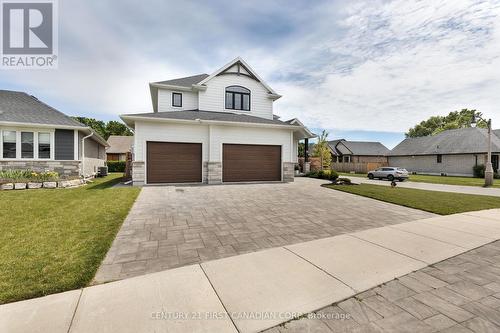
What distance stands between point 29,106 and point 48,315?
19.1 metres

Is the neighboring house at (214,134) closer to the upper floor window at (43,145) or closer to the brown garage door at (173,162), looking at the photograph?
the brown garage door at (173,162)

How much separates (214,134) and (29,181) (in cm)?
1025

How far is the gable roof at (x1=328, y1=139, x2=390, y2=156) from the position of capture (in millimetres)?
44906

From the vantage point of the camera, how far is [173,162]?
46.4 ft

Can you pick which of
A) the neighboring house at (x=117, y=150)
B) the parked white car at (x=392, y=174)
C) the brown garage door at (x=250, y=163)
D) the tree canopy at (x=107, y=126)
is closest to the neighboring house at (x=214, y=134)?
the brown garage door at (x=250, y=163)

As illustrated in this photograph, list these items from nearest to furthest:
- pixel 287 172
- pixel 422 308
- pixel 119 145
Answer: pixel 422 308
pixel 287 172
pixel 119 145

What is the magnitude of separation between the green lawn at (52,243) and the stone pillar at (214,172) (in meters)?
6.76

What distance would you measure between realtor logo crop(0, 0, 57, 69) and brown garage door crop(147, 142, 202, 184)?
6.83 metres

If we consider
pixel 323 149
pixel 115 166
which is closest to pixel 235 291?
pixel 323 149

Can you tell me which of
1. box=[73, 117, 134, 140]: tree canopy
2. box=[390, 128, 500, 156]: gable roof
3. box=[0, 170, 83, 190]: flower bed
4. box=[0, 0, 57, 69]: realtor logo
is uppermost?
box=[73, 117, 134, 140]: tree canopy

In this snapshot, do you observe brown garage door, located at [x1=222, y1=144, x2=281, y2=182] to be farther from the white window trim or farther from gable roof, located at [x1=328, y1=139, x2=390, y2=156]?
gable roof, located at [x1=328, y1=139, x2=390, y2=156]

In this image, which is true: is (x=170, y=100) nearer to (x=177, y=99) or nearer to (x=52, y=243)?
(x=177, y=99)

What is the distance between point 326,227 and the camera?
233 inches

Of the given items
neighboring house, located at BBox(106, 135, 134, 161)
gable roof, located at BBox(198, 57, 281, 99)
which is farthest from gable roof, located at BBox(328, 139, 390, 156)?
neighboring house, located at BBox(106, 135, 134, 161)
